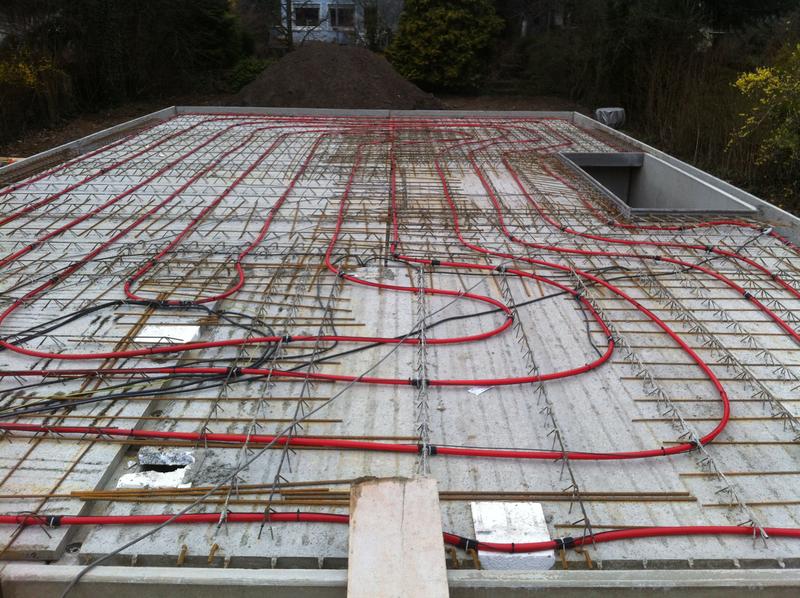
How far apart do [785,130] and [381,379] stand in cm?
743

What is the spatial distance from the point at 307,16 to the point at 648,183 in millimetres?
17535

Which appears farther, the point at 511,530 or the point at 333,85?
the point at 333,85

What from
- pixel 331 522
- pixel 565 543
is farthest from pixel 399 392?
pixel 565 543

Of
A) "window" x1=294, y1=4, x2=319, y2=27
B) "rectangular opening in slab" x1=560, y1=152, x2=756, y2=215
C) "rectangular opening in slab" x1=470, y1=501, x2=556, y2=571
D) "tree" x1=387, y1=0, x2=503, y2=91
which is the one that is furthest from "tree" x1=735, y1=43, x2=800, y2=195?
"window" x1=294, y1=4, x2=319, y2=27

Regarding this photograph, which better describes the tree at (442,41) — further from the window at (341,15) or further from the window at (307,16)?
the window at (307,16)

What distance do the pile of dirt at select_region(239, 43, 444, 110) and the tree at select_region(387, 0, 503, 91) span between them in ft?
9.81

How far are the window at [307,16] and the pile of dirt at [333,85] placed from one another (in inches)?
285

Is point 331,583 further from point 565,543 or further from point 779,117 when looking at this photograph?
point 779,117

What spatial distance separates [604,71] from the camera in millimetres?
14797

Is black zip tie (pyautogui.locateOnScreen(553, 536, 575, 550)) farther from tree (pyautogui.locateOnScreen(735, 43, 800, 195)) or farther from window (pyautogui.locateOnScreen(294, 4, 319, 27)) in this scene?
window (pyautogui.locateOnScreen(294, 4, 319, 27))

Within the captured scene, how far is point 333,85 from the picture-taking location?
559 inches

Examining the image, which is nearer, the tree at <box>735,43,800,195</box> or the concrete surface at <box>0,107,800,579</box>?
the concrete surface at <box>0,107,800,579</box>

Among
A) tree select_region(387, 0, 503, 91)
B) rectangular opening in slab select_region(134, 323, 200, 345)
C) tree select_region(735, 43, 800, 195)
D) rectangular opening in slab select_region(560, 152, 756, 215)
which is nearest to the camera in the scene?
rectangular opening in slab select_region(134, 323, 200, 345)

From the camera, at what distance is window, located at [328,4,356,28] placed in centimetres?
2131
